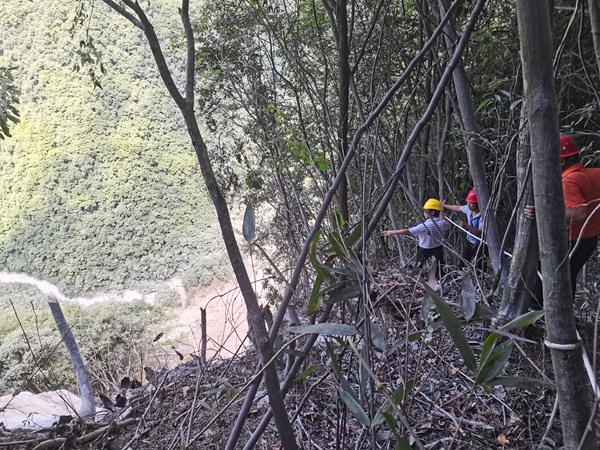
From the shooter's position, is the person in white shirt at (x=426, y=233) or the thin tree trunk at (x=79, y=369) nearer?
the thin tree trunk at (x=79, y=369)

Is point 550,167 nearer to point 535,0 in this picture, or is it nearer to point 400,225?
point 535,0

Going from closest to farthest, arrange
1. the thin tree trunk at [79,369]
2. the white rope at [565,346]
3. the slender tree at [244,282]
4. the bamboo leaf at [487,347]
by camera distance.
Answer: the white rope at [565,346] < the bamboo leaf at [487,347] < the slender tree at [244,282] < the thin tree trunk at [79,369]

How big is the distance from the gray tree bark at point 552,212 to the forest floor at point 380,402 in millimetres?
530

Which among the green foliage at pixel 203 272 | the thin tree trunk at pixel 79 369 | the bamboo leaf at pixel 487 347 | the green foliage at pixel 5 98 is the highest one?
the green foliage at pixel 5 98

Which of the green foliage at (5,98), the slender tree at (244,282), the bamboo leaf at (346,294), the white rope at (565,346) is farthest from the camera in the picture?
the green foliage at (5,98)

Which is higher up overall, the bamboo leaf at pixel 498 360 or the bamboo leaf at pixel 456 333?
the bamboo leaf at pixel 456 333

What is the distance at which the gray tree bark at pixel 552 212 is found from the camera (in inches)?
26.3

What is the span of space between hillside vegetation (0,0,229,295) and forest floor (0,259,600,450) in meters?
16.1

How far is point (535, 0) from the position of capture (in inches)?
26.1

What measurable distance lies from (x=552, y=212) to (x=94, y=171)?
2298 cm

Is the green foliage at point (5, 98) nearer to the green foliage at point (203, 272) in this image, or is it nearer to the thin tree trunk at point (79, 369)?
the thin tree trunk at point (79, 369)

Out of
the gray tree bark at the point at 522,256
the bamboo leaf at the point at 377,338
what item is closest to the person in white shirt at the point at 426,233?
the gray tree bark at the point at 522,256

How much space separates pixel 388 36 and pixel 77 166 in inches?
813

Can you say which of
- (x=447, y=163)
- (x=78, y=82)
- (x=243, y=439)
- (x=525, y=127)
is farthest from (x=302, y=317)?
(x=78, y=82)
